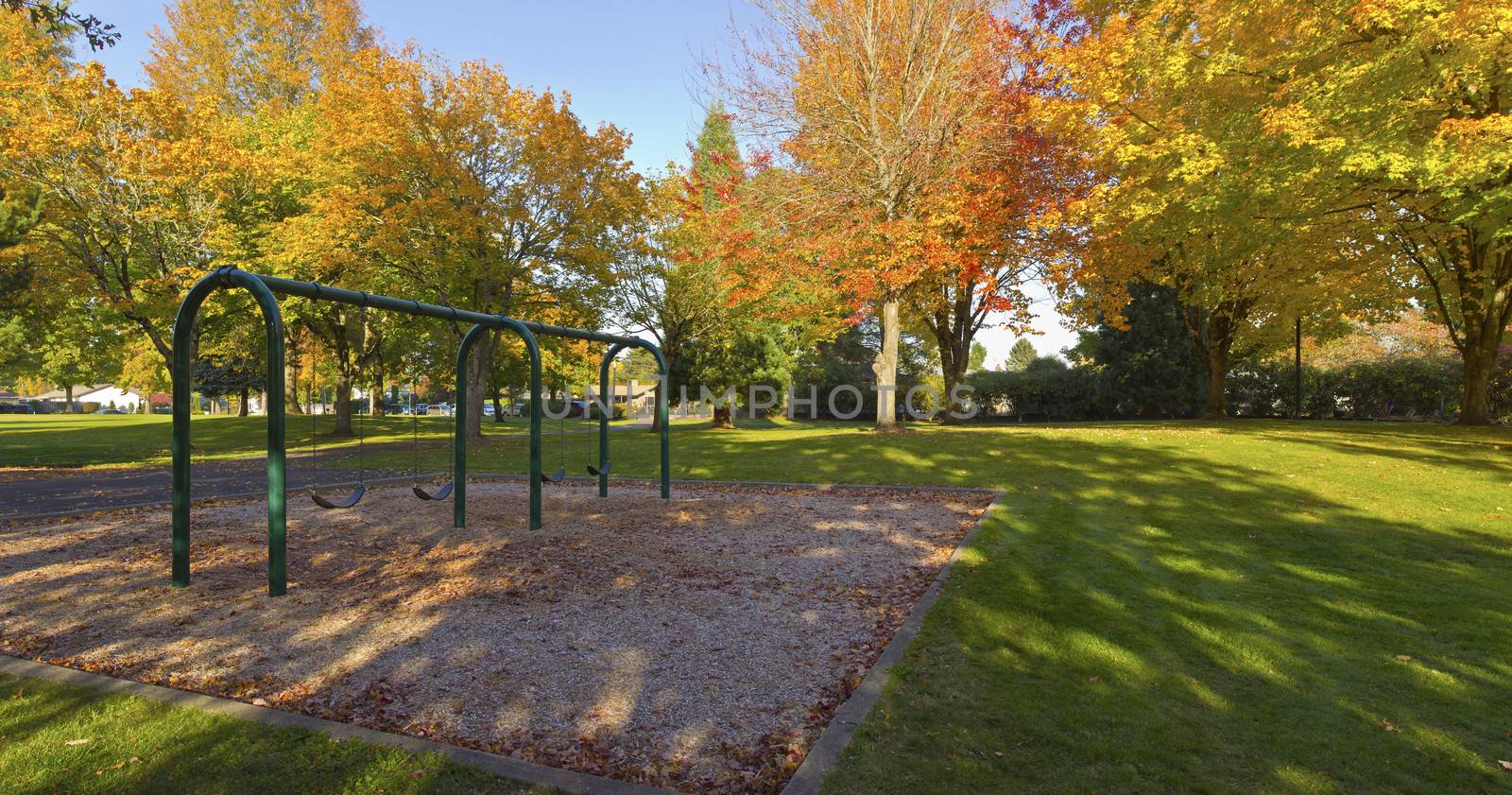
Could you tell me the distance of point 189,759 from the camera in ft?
10.2

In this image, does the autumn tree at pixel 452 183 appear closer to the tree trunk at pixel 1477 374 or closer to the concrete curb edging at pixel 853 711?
the concrete curb edging at pixel 853 711

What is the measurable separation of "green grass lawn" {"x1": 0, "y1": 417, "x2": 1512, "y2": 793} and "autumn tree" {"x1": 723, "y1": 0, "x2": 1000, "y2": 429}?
924 centimetres

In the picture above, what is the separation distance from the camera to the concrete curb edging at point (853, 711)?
2.97 m

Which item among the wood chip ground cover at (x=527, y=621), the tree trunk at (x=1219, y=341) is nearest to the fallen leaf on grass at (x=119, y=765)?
the wood chip ground cover at (x=527, y=621)

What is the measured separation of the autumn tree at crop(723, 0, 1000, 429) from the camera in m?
17.1

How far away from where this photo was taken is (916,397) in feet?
123

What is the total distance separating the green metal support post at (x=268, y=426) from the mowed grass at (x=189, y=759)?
86.4 inches

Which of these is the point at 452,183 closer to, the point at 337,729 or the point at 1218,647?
the point at 337,729

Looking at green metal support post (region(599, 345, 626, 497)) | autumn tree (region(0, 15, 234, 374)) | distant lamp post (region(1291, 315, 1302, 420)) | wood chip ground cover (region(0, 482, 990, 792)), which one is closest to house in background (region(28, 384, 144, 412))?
autumn tree (region(0, 15, 234, 374))

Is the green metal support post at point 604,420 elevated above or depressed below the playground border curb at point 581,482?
above

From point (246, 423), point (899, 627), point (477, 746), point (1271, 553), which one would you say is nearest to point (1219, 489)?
point (1271, 553)

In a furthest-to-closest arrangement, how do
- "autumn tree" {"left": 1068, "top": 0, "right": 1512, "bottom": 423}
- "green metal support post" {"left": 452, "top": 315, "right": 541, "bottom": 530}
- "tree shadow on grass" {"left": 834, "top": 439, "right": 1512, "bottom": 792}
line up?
"autumn tree" {"left": 1068, "top": 0, "right": 1512, "bottom": 423}, "green metal support post" {"left": 452, "top": 315, "right": 541, "bottom": 530}, "tree shadow on grass" {"left": 834, "top": 439, "right": 1512, "bottom": 792}

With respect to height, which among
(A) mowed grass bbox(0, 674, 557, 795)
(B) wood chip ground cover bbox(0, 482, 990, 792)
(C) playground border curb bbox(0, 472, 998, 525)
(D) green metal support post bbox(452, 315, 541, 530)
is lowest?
(B) wood chip ground cover bbox(0, 482, 990, 792)

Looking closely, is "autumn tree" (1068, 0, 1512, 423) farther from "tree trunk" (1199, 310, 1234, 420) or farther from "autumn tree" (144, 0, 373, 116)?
"autumn tree" (144, 0, 373, 116)
